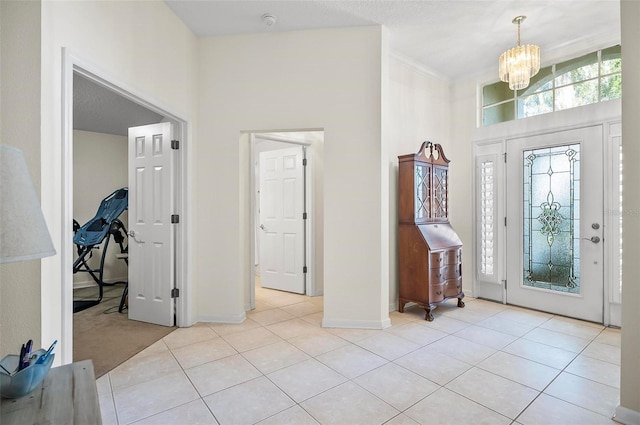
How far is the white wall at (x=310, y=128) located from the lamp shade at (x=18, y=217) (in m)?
2.42

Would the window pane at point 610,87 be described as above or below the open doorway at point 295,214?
above

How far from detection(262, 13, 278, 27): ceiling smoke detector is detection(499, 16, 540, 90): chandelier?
2259mm

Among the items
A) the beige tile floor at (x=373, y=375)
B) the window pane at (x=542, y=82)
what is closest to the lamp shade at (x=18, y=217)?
the beige tile floor at (x=373, y=375)

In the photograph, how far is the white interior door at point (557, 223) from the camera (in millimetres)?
3338

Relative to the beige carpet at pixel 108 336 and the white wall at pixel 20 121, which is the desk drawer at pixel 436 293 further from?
the white wall at pixel 20 121

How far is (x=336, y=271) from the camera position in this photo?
328 cm

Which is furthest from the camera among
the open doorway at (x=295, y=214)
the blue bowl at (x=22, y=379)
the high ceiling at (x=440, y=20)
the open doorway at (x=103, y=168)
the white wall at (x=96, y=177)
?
the white wall at (x=96, y=177)

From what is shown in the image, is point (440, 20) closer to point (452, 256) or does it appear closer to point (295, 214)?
point (452, 256)

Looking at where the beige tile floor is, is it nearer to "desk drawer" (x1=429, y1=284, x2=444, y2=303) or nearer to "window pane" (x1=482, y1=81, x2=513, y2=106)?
"desk drawer" (x1=429, y1=284, x2=444, y2=303)

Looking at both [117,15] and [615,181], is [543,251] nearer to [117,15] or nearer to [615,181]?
[615,181]

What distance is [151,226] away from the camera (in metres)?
3.34

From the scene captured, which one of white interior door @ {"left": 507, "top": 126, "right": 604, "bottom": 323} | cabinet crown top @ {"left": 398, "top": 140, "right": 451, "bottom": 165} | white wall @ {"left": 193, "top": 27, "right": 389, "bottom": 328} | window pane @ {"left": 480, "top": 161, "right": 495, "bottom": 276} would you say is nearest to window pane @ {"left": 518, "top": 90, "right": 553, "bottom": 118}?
white interior door @ {"left": 507, "top": 126, "right": 604, "bottom": 323}

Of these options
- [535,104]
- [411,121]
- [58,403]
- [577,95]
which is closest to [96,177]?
[411,121]

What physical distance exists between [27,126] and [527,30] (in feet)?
14.1
